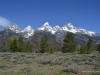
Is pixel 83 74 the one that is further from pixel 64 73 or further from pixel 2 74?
pixel 2 74

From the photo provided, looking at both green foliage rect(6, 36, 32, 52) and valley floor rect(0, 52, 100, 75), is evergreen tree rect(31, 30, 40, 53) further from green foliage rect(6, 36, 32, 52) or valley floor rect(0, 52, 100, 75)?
valley floor rect(0, 52, 100, 75)

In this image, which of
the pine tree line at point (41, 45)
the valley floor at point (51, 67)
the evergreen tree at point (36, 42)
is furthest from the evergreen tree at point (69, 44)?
the valley floor at point (51, 67)

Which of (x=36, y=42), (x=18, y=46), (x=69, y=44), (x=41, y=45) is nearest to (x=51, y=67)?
(x=69, y=44)

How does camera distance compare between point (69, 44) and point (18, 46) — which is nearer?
point (69, 44)

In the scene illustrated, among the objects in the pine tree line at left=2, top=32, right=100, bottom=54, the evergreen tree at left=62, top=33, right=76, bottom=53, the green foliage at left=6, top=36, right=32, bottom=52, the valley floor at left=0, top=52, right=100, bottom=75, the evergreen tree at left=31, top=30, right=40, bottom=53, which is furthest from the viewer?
the evergreen tree at left=31, top=30, right=40, bottom=53

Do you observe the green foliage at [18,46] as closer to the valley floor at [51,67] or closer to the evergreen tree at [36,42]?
the evergreen tree at [36,42]

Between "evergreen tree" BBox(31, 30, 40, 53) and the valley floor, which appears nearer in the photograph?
the valley floor

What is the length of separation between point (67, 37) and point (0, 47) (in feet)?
127

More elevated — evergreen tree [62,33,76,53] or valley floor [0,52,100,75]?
evergreen tree [62,33,76,53]

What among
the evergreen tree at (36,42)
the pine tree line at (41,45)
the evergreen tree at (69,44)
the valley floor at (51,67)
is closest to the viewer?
the valley floor at (51,67)

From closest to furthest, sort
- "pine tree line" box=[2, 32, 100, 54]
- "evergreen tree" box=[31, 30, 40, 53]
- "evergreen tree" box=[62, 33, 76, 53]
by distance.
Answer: "evergreen tree" box=[62, 33, 76, 53], "pine tree line" box=[2, 32, 100, 54], "evergreen tree" box=[31, 30, 40, 53]

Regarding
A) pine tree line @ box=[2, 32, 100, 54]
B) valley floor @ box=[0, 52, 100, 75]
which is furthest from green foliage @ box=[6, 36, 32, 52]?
valley floor @ box=[0, 52, 100, 75]

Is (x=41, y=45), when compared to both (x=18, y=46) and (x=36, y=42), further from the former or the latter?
(x=18, y=46)

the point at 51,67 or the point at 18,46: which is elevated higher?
the point at 18,46
